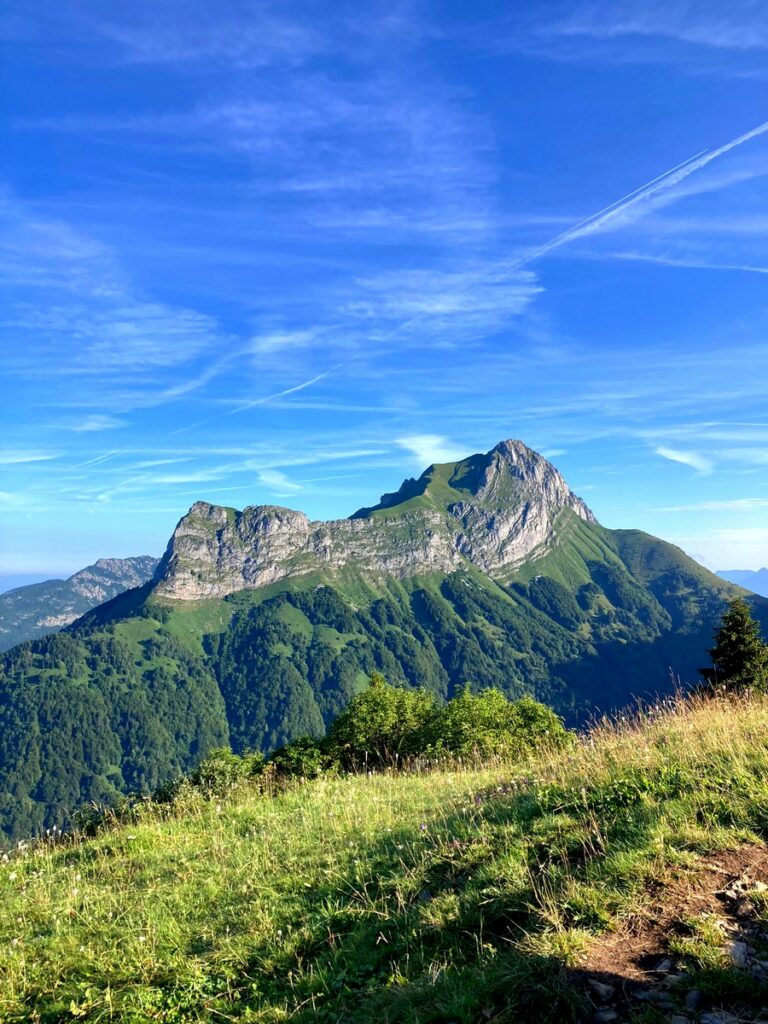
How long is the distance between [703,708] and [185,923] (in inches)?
495

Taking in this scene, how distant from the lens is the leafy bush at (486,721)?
145ft

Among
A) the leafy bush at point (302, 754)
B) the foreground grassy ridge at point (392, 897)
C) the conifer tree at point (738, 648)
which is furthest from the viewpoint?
the conifer tree at point (738, 648)

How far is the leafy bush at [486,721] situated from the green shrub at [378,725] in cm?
154

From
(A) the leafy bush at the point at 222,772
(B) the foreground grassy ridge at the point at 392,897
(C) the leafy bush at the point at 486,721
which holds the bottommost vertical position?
(C) the leafy bush at the point at 486,721

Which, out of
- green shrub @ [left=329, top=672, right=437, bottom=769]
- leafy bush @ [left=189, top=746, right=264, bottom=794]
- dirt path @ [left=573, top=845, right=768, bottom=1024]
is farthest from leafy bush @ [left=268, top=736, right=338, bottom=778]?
dirt path @ [left=573, top=845, right=768, bottom=1024]

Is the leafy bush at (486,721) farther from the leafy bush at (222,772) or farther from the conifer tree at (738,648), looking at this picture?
the conifer tree at (738,648)

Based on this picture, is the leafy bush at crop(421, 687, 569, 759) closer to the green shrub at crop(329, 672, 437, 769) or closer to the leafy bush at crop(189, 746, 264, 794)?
the green shrub at crop(329, 672, 437, 769)

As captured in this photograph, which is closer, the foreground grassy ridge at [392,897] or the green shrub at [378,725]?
the foreground grassy ridge at [392,897]

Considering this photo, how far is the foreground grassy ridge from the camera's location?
6.13 m

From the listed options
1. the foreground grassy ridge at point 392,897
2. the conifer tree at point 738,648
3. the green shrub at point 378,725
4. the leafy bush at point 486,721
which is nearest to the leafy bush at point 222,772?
the foreground grassy ridge at point 392,897

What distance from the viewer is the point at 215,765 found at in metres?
29.0

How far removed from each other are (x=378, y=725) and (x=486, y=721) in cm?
952

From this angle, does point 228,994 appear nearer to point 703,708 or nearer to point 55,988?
point 55,988

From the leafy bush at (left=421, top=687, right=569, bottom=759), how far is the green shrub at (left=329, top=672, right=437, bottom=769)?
154cm
